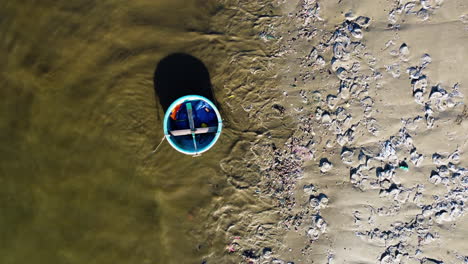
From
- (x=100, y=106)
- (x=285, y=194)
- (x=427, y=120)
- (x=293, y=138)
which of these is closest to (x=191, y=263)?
(x=285, y=194)

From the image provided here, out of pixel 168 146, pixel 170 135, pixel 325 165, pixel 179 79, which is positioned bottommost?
pixel 325 165

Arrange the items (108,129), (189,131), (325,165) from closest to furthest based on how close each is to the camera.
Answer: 1. (189,131)
2. (325,165)
3. (108,129)

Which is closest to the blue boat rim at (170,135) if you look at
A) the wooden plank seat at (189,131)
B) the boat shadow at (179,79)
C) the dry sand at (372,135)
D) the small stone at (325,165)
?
the wooden plank seat at (189,131)

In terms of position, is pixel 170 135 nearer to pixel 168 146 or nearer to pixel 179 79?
pixel 168 146

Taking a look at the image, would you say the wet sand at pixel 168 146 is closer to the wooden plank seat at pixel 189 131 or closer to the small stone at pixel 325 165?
the small stone at pixel 325 165

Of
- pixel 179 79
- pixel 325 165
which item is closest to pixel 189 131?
pixel 179 79
